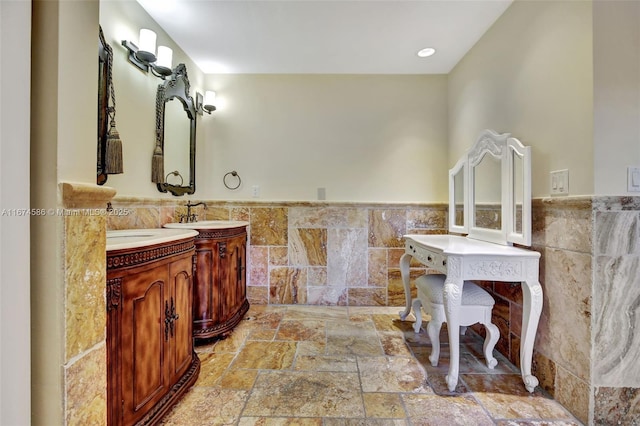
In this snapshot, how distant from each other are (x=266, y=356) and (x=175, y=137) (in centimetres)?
192

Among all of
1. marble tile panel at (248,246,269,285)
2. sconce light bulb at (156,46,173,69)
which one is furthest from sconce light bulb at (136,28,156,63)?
marble tile panel at (248,246,269,285)

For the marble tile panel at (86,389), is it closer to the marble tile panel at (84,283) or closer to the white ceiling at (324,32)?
the marble tile panel at (84,283)

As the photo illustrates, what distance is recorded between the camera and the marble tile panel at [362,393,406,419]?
141cm

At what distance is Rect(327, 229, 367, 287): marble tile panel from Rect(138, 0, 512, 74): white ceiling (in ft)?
5.52

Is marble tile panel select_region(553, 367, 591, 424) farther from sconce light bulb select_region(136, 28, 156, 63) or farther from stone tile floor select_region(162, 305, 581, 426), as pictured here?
sconce light bulb select_region(136, 28, 156, 63)

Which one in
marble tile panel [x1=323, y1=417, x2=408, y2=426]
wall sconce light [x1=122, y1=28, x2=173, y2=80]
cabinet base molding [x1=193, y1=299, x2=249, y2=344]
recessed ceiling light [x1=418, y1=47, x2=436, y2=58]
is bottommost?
marble tile panel [x1=323, y1=417, x2=408, y2=426]

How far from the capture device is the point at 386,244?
292cm

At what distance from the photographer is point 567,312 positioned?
1.46 m

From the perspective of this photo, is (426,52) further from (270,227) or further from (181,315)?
(181,315)

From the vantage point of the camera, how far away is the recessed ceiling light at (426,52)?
2.48m
